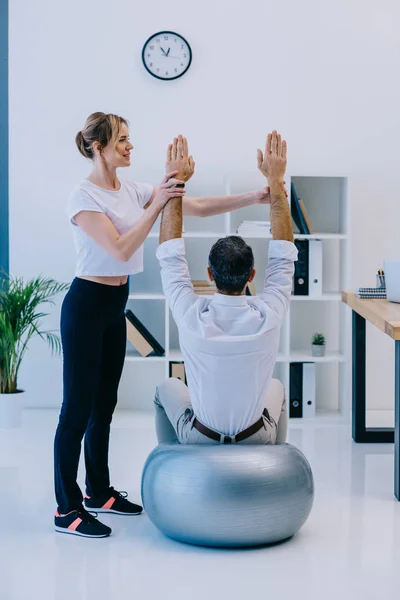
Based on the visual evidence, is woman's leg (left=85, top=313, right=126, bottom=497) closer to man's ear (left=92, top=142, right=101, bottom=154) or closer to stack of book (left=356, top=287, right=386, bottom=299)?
man's ear (left=92, top=142, right=101, bottom=154)

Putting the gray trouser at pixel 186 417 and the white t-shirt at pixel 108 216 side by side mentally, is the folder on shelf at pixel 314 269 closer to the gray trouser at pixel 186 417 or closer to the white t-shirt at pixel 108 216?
the gray trouser at pixel 186 417

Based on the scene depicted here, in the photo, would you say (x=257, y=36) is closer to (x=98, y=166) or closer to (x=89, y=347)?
(x=98, y=166)

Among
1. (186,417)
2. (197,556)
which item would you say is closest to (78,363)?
(186,417)

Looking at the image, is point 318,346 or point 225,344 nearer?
point 225,344

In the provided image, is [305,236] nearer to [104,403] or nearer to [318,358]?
[318,358]

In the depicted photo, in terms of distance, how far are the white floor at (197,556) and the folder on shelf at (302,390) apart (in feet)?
3.36

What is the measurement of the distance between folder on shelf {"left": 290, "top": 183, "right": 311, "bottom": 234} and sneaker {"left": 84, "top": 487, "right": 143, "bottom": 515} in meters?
2.09

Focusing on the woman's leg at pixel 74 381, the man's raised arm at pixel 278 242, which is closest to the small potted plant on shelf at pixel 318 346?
the man's raised arm at pixel 278 242

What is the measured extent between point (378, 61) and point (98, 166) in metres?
2.57

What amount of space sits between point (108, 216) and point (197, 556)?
3.91ft

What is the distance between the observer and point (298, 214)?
15.3ft

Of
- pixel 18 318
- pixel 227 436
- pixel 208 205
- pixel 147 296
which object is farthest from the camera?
pixel 147 296

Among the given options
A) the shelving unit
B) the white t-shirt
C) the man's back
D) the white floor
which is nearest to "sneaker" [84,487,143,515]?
the white floor

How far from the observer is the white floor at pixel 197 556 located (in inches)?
95.3
